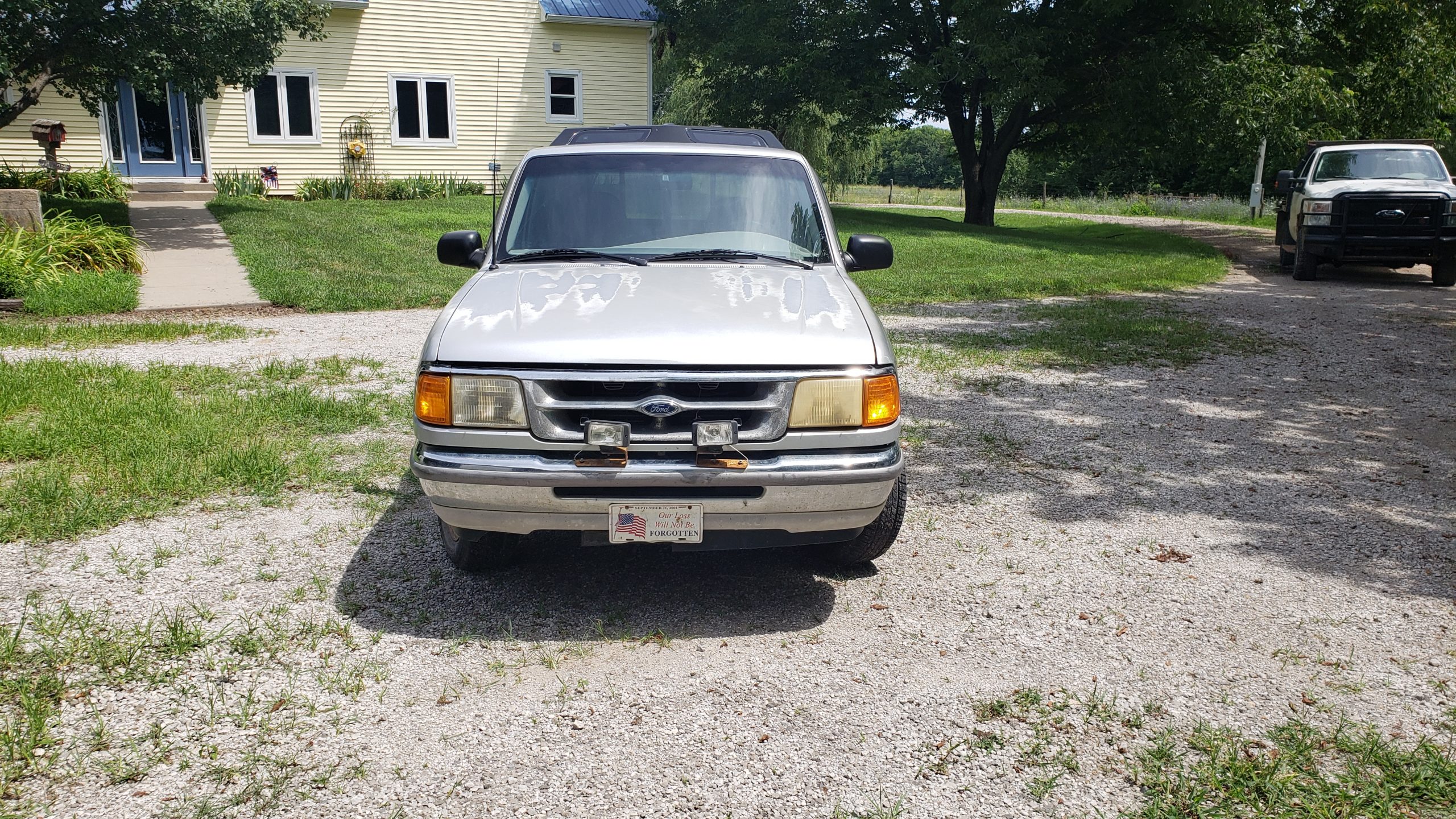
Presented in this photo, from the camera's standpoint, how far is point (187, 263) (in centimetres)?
1438

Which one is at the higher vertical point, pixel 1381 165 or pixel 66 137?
pixel 66 137

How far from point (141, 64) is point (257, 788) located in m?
16.1

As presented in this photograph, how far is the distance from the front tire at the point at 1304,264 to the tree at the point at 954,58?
23.1 feet

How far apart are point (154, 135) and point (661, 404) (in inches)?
969

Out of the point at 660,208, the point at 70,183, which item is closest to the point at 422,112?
the point at 70,183

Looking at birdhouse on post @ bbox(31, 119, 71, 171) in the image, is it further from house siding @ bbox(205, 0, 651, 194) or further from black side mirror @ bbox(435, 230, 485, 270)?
black side mirror @ bbox(435, 230, 485, 270)

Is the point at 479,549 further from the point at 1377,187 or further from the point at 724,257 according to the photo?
the point at 1377,187

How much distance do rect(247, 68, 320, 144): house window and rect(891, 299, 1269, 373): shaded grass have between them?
18900mm

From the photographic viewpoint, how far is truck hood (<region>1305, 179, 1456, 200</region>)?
1443 centimetres

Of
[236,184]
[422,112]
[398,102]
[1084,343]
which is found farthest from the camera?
[422,112]

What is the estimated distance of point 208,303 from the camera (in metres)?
11.6

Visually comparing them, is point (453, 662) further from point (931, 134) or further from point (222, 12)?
point (931, 134)

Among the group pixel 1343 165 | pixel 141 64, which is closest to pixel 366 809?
pixel 141 64

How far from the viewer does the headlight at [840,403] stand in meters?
3.70
